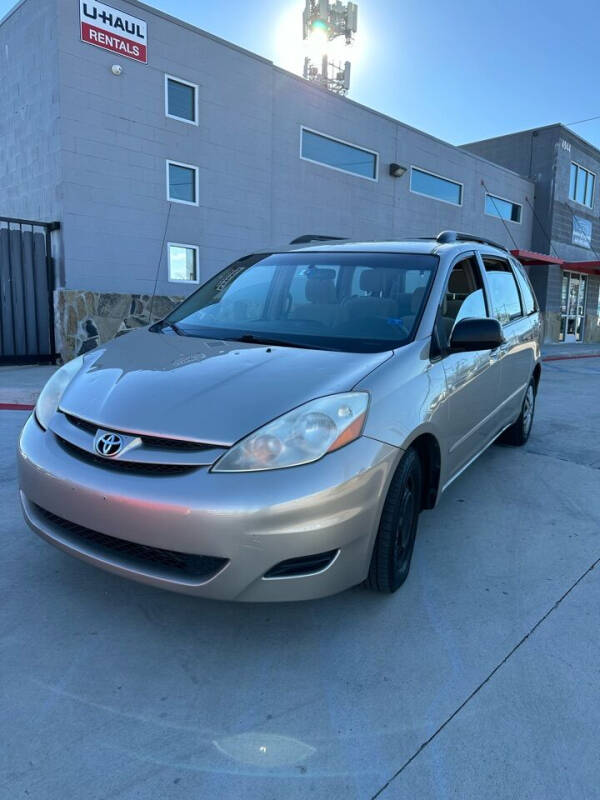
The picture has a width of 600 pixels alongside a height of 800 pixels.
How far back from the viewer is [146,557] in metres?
2.12

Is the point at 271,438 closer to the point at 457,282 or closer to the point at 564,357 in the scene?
the point at 457,282

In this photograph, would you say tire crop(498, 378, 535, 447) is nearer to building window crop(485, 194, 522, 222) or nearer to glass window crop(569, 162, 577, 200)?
building window crop(485, 194, 522, 222)

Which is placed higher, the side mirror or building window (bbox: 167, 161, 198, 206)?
building window (bbox: 167, 161, 198, 206)

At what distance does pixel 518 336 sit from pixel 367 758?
3557mm

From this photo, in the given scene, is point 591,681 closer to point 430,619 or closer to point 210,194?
point 430,619

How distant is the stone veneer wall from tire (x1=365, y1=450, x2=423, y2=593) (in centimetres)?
740

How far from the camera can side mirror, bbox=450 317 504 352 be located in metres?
Answer: 2.95

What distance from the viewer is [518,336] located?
4.54 m

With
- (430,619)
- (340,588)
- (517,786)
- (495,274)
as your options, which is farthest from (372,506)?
(495,274)

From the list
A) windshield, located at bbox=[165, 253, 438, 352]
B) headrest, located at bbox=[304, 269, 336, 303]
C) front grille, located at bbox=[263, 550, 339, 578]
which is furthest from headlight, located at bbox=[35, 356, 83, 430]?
headrest, located at bbox=[304, 269, 336, 303]

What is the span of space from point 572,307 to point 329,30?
19512 mm

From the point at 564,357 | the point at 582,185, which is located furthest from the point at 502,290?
the point at 582,185

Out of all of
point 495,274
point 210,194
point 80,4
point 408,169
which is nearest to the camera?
point 495,274

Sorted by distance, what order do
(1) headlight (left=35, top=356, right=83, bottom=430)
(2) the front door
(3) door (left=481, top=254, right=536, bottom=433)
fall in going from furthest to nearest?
(2) the front door, (3) door (left=481, top=254, right=536, bottom=433), (1) headlight (left=35, top=356, right=83, bottom=430)
